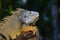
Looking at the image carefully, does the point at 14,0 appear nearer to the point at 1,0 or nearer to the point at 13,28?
the point at 1,0

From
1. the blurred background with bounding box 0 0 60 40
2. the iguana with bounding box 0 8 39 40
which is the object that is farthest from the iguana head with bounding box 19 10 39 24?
the blurred background with bounding box 0 0 60 40

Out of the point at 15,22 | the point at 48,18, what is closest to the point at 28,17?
the point at 15,22

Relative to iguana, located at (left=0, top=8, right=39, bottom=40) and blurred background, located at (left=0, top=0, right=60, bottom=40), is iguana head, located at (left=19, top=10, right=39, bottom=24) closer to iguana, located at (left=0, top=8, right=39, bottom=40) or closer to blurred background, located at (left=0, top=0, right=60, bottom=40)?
iguana, located at (left=0, top=8, right=39, bottom=40)

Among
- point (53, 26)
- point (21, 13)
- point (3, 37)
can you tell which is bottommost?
point (53, 26)

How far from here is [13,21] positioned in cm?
151

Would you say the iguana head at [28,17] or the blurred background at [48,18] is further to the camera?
the blurred background at [48,18]

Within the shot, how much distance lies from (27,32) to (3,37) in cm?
18

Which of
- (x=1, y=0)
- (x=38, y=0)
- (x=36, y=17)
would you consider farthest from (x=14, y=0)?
(x=36, y=17)

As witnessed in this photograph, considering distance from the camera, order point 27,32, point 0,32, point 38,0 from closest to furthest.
Result: point 0,32, point 27,32, point 38,0

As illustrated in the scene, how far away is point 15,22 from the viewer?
1508mm

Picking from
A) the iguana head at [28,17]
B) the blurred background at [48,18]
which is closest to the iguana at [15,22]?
the iguana head at [28,17]

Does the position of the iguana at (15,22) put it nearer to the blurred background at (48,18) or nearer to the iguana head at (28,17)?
the iguana head at (28,17)

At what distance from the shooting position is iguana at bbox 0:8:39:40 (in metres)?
1.45

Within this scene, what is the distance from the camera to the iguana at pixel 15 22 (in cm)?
145
